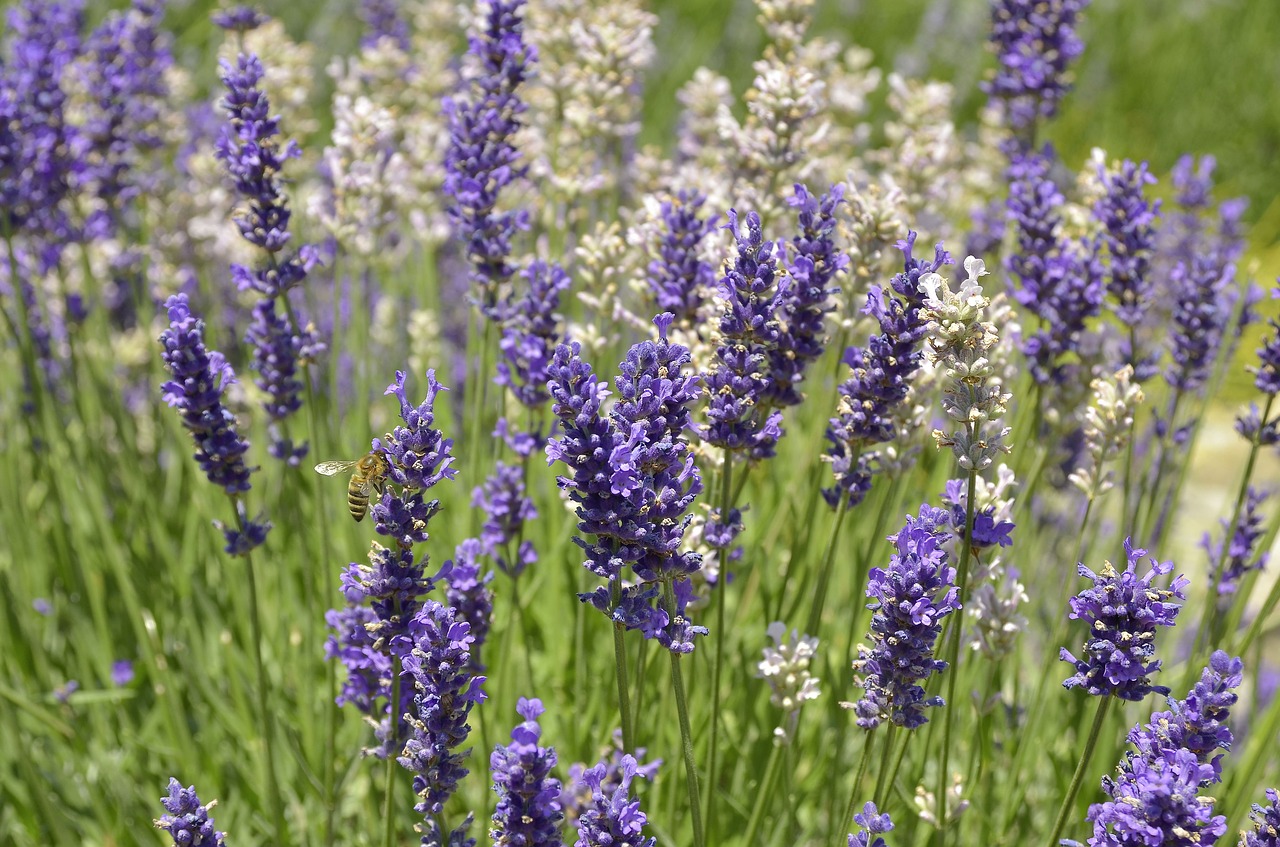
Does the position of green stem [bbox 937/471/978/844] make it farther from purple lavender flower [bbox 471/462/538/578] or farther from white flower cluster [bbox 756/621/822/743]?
purple lavender flower [bbox 471/462/538/578]

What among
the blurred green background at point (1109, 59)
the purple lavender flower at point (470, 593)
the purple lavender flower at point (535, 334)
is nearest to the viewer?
the purple lavender flower at point (470, 593)

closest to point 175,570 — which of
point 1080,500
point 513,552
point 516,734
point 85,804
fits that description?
point 85,804

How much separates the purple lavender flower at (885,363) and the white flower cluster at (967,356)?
0.05 m

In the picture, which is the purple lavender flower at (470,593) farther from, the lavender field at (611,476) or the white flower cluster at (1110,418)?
the white flower cluster at (1110,418)

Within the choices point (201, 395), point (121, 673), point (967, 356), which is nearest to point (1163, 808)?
point (967, 356)

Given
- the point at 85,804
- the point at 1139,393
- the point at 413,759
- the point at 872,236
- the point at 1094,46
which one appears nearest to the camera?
the point at 413,759

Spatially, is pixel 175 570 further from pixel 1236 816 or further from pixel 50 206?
pixel 1236 816

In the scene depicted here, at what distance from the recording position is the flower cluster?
1623mm

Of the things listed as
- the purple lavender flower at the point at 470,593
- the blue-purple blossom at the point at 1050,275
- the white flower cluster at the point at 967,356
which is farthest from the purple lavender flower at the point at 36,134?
the blue-purple blossom at the point at 1050,275

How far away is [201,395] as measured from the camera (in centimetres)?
216

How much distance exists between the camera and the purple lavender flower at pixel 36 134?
304 cm

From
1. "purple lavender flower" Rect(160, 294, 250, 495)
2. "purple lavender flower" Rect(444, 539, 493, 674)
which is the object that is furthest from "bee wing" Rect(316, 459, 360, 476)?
"purple lavender flower" Rect(444, 539, 493, 674)

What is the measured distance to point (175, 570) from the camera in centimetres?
352

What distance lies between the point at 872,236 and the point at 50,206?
245 centimetres
